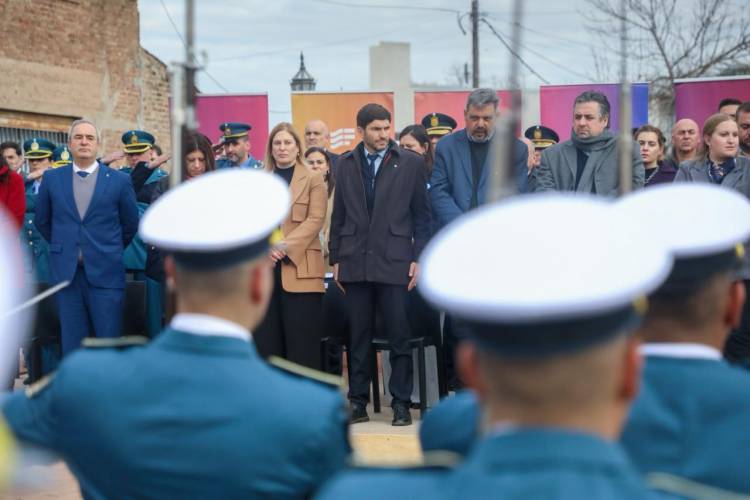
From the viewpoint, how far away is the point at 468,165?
755 cm

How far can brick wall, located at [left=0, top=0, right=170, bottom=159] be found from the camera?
58.9ft

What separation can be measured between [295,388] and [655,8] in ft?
65.4

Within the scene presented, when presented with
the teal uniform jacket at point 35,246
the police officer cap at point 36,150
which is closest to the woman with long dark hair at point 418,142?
the teal uniform jacket at point 35,246

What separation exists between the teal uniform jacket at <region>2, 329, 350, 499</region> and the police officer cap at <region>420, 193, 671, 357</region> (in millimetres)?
839

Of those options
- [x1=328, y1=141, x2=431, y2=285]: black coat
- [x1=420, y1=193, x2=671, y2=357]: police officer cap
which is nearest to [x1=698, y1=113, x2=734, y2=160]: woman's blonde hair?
[x1=328, y1=141, x2=431, y2=285]: black coat

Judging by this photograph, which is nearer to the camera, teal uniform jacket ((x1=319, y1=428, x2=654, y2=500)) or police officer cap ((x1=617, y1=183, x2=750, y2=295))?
teal uniform jacket ((x1=319, y1=428, x2=654, y2=500))

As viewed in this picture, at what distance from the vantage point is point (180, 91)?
336cm

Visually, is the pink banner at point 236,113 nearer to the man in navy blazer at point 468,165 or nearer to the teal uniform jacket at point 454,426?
the man in navy blazer at point 468,165

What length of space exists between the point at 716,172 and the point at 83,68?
554 inches

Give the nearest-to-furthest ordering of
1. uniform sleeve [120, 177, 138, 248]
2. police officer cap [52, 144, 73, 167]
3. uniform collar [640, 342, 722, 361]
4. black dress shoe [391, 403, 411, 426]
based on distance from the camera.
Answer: uniform collar [640, 342, 722, 361] → black dress shoe [391, 403, 411, 426] → uniform sleeve [120, 177, 138, 248] → police officer cap [52, 144, 73, 167]

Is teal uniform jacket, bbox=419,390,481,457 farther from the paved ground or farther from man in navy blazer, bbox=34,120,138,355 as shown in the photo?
man in navy blazer, bbox=34,120,138,355

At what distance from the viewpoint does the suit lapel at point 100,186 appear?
8.20 m

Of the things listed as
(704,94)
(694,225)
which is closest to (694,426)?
(694,225)

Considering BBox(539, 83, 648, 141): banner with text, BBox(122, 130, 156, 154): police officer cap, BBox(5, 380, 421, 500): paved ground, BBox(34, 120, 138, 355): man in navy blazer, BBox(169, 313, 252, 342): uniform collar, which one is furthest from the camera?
BBox(539, 83, 648, 141): banner with text
